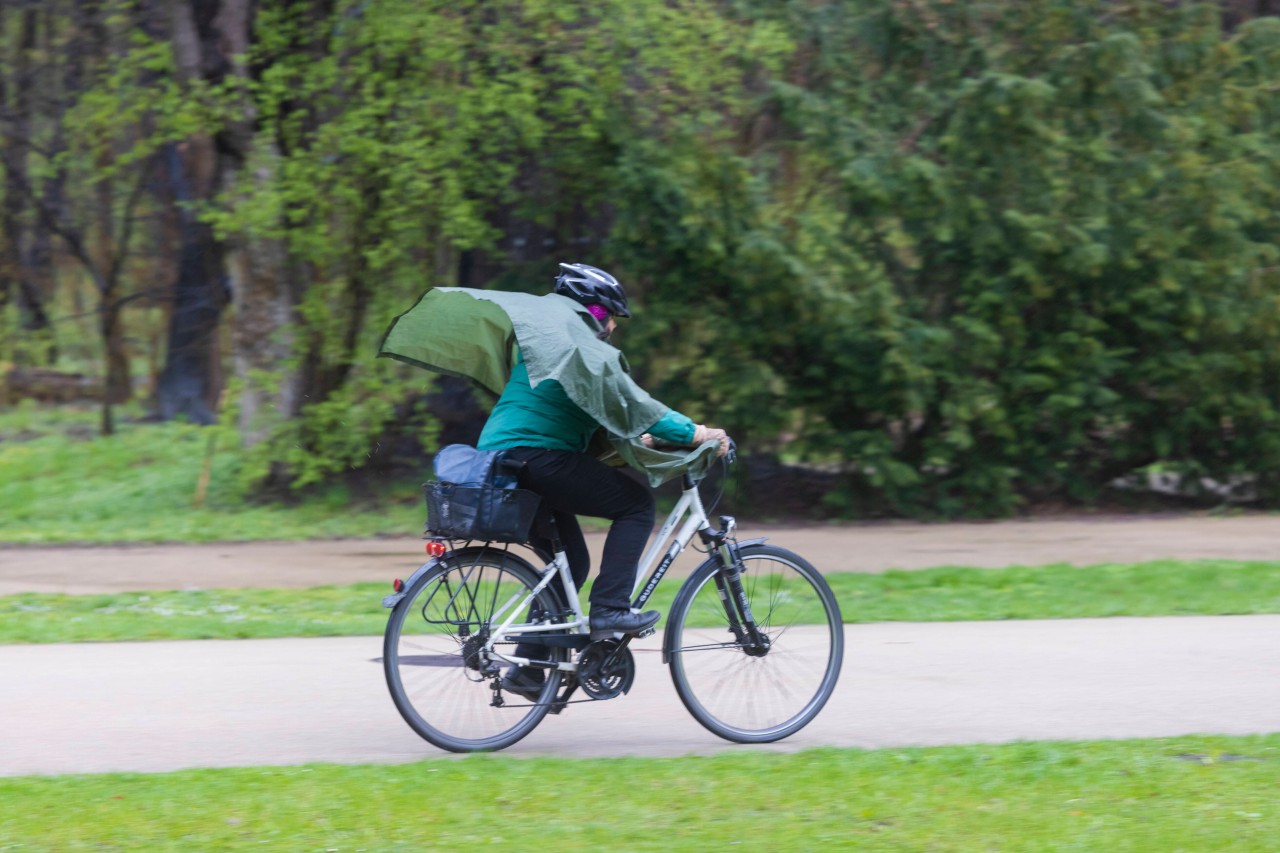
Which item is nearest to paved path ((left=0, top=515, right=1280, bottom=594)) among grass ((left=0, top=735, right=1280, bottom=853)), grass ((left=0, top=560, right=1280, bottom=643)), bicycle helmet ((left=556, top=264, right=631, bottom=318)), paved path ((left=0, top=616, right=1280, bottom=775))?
grass ((left=0, top=560, right=1280, bottom=643))

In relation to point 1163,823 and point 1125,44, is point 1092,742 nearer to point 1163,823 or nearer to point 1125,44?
point 1163,823

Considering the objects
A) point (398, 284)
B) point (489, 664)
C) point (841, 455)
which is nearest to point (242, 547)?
point (398, 284)

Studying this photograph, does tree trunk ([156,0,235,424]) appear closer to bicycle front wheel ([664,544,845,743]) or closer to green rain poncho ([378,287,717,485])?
green rain poncho ([378,287,717,485])

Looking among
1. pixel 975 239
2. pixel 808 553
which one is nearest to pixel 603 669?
pixel 808 553

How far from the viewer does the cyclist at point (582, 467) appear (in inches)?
223

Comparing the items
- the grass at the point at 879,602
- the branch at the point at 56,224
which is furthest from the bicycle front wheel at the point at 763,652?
the branch at the point at 56,224

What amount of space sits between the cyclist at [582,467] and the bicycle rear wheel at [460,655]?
0.35 feet

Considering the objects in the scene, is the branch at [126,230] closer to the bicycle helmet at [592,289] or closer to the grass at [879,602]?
the grass at [879,602]

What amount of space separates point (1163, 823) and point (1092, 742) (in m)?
1.04

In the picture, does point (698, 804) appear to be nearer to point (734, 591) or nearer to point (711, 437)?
point (734, 591)

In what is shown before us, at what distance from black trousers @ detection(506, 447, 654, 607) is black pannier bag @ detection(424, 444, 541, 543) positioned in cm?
9

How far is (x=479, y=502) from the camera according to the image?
5.50 metres

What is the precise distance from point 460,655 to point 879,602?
14.4ft

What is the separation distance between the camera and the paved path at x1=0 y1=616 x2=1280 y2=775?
577cm
